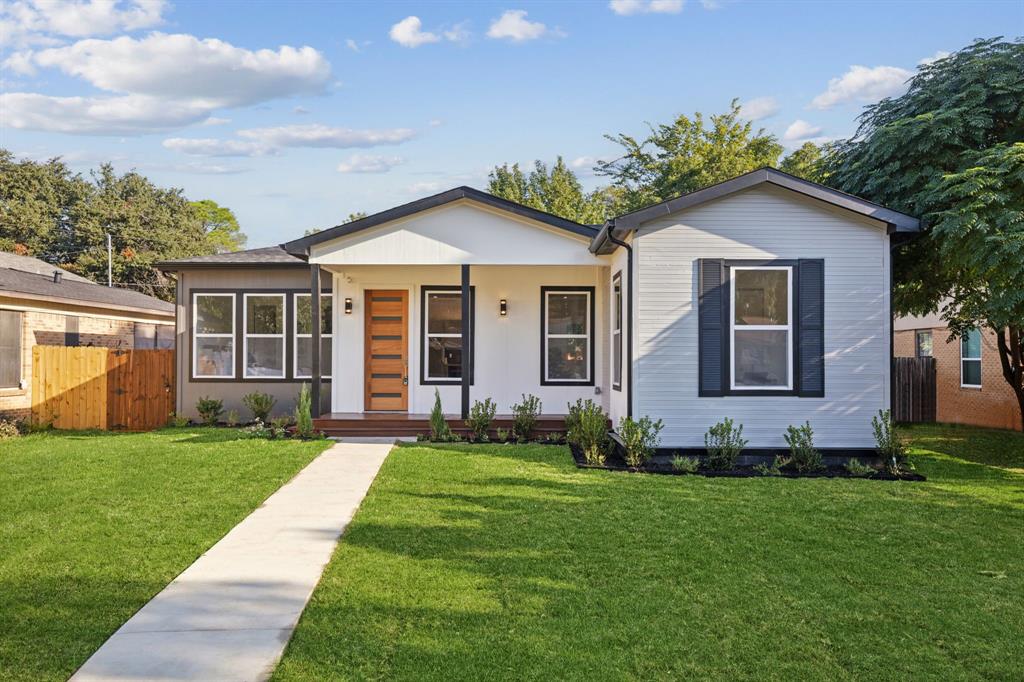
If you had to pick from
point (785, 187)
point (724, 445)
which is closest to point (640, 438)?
point (724, 445)

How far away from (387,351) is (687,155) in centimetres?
1991

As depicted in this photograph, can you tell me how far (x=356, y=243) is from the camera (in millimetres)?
12109

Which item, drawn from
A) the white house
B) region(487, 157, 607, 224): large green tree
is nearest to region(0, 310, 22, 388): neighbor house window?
the white house

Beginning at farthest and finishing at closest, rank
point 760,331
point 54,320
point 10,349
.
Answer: point 54,320, point 10,349, point 760,331

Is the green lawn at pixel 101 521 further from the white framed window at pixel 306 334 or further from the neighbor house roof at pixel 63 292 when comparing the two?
the neighbor house roof at pixel 63 292

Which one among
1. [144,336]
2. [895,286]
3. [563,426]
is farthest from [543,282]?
[144,336]

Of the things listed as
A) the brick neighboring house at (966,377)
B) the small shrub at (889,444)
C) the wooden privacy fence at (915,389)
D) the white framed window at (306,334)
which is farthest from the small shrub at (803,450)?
the wooden privacy fence at (915,389)

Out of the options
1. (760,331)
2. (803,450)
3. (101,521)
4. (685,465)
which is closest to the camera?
(101,521)

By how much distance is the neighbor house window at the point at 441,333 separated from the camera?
45.3ft

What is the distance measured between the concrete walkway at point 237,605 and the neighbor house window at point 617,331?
4.85m

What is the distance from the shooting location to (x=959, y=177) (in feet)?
29.7

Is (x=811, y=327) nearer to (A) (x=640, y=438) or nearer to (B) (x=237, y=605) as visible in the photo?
(A) (x=640, y=438)

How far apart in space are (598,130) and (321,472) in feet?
82.0

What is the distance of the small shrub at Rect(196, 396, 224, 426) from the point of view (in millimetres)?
14180
